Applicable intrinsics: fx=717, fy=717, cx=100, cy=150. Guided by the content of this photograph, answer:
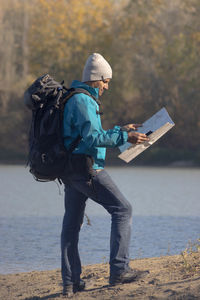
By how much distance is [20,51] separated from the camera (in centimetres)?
6138

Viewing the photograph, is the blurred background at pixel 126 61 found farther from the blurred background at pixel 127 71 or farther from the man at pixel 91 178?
the man at pixel 91 178

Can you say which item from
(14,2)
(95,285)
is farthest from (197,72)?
(95,285)

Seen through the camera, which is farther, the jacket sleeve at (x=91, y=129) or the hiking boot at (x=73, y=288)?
the hiking boot at (x=73, y=288)

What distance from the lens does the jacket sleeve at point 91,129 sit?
17.4ft

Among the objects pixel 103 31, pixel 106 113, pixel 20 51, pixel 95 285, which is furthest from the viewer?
pixel 20 51

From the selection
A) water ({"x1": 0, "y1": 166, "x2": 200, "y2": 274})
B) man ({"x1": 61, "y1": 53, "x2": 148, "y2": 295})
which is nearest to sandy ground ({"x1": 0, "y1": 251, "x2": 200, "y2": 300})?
man ({"x1": 61, "y1": 53, "x2": 148, "y2": 295})

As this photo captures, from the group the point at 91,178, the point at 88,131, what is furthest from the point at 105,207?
the point at 88,131

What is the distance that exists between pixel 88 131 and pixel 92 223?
646cm

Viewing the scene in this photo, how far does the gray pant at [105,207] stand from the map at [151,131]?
0.24m

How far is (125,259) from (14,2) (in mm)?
62655

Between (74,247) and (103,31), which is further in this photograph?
(103,31)

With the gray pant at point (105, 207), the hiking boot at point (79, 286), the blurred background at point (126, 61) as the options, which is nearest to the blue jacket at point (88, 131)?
the gray pant at point (105, 207)

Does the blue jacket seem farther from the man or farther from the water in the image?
the water

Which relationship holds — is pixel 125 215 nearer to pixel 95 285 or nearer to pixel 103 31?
pixel 95 285
